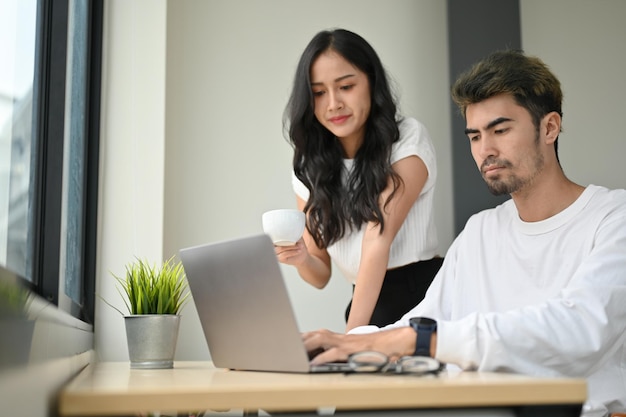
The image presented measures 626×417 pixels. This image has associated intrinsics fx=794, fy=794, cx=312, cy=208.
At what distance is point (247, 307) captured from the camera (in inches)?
41.4

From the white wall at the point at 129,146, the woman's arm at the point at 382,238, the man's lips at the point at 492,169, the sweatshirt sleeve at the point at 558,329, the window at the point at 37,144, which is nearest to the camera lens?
the sweatshirt sleeve at the point at 558,329

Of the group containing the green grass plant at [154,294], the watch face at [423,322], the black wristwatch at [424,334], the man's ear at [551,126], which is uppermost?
the man's ear at [551,126]

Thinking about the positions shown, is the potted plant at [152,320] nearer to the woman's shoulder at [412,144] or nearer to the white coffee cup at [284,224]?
the white coffee cup at [284,224]

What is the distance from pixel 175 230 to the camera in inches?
129

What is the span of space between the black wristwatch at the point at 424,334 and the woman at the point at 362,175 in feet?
3.50

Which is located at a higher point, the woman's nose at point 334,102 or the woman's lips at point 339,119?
the woman's nose at point 334,102

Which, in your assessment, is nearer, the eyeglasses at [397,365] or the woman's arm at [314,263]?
the eyeglasses at [397,365]

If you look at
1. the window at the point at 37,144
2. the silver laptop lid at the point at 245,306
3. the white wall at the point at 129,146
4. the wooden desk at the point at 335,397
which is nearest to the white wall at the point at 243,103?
the white wall at the point at 129,146

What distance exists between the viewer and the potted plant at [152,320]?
1.38m

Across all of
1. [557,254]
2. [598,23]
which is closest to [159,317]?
[557,254]

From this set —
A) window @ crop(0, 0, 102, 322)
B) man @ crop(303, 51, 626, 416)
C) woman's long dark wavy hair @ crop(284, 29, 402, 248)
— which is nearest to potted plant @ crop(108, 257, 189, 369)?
window @ crop(0, 0, 102, 322)

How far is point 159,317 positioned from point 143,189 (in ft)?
5.56

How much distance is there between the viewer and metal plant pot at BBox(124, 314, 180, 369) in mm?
1373

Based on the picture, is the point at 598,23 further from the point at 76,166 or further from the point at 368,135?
the point at 76,166
